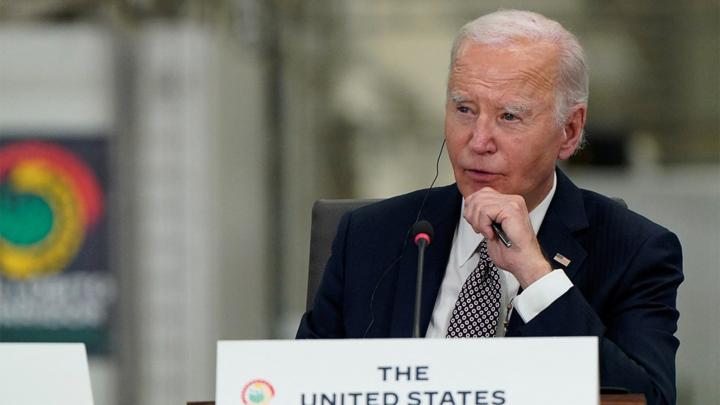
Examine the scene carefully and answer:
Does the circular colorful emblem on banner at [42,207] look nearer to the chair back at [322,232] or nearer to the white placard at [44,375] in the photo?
the chair back at [322,232]

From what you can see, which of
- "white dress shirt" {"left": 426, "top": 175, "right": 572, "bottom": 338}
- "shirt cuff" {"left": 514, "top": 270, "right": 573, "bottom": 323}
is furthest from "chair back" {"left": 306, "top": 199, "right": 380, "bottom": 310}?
"shirt cuff" {"left": 514, "top": 270, "right": 573, "bottom": 323}

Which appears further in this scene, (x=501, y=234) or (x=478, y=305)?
(x=478, y=305)

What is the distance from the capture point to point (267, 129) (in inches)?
240

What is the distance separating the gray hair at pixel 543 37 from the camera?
1.80 m

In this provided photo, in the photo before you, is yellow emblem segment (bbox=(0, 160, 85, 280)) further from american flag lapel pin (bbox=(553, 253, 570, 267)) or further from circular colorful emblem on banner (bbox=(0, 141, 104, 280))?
american flag lapel pin (bbox=(553, 253, 570, 267))

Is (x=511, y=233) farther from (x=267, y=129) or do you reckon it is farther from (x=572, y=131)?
(x=267, y=129)

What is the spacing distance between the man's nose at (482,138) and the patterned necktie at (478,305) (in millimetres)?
229

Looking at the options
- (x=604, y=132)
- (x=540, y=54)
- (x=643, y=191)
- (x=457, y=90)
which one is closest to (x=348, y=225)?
(x=457, y=90)

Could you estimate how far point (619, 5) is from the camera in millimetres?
6043

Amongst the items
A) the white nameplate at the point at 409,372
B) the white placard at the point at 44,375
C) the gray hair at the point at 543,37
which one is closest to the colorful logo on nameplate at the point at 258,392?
the white nameplate at the point at 409,372

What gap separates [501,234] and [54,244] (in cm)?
340

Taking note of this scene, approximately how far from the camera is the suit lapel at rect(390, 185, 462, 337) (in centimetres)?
182

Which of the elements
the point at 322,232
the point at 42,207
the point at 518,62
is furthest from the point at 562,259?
the point at 42,207

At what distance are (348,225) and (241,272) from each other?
3315 millimetres
